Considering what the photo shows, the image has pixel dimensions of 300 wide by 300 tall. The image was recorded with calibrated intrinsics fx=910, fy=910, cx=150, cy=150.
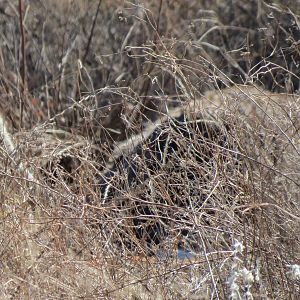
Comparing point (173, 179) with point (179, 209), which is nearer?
point (179, 209)

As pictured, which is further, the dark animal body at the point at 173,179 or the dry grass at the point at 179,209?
the dark animal body at the point at 173,179

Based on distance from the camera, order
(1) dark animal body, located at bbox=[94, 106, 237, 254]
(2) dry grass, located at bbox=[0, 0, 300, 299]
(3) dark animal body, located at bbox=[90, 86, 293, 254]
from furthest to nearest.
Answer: (1) dark animal body, located at bbox=[94, 106, 237, 254] < (3) dark animal body, located at bbox=[90, 86, 293, 254] < (2) dry grass, located at bbox=[0, 0, 300, 299]

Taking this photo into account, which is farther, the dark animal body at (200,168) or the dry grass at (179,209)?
the dark animal body at (200,168)

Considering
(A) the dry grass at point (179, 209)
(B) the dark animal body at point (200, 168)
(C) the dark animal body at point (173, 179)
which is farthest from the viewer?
(C) the dark animal body at point (173, 179)

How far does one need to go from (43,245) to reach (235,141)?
131 cm

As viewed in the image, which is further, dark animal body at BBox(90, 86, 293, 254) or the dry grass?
dark animal body at BBox(90, 86, 293, 254)

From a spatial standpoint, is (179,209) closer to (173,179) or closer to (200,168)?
(200,168)

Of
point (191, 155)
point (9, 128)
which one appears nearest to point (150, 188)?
point (191, 155)

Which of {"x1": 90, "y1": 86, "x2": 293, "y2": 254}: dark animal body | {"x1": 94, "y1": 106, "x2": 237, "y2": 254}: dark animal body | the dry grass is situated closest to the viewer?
the dry grass

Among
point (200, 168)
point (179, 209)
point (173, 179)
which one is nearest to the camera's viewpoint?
point (179, 209)

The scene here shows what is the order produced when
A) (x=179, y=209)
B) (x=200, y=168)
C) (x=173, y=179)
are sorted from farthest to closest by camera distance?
(x=173, y=179), (x=200, y=168), (x=179, y=209)

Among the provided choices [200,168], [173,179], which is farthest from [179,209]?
[173,179]

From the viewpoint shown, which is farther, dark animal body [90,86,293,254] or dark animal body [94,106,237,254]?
dark animal body [94,106,237,254]

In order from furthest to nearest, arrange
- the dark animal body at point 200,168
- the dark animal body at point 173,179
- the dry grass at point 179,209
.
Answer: the dark animal body at point 173,179
the dark animal body at point 200,168
the dry grass at point 179,209
